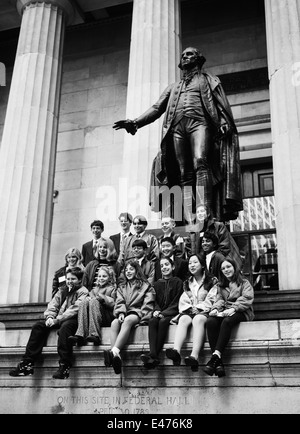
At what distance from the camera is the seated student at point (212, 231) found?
7.47 meters

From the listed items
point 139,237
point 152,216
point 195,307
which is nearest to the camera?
point 195,307

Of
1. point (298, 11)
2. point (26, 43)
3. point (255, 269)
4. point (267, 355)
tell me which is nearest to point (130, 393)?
point (267, 355)

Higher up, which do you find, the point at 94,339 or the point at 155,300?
the point at 155,300

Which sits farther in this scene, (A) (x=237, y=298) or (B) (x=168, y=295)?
(B) (x=168, y=295)

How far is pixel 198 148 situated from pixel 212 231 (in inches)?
57.1

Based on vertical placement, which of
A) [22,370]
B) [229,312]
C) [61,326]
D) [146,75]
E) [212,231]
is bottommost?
[22,370]

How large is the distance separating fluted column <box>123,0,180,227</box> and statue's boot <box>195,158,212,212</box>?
3838mm

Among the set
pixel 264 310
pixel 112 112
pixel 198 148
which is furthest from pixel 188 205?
pixel 112 112

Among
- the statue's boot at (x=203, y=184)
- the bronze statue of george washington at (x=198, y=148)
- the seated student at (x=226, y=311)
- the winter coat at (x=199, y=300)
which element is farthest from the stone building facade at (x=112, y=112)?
the winter coat at (x=199, y=300)

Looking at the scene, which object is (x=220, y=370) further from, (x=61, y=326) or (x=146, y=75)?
(x=146, y=75)

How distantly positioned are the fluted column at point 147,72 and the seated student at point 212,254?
15.5ft

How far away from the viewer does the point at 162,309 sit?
6820mm

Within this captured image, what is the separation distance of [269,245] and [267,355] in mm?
7524

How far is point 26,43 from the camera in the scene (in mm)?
15672
